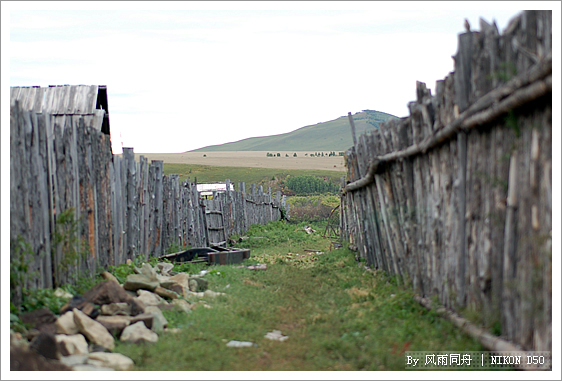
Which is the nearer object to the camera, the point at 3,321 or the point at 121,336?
the point at 3,321

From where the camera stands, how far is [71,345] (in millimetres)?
3453

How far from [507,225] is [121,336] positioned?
312 centimetres

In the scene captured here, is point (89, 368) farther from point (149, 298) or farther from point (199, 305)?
point (199, 305)

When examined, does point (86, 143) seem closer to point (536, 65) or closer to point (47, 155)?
point (47, 155)

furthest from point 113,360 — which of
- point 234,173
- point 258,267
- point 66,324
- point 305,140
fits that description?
point 305,140

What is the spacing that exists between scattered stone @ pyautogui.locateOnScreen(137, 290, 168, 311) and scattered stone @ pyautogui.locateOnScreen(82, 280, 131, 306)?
0.37 m

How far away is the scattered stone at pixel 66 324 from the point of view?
368cm

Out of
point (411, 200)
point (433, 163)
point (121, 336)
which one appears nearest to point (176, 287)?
point (121, 336)

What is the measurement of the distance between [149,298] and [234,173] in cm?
5136

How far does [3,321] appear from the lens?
3262 mm

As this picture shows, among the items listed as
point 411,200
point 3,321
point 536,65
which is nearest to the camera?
point 536,65

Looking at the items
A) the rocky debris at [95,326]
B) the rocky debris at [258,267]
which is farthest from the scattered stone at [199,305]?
the rocky debris at [258,267]

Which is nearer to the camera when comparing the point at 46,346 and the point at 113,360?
the point at 46,346

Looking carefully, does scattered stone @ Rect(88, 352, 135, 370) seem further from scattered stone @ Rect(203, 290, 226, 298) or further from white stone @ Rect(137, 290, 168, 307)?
scattered stone @ Rect(203, 290, 226, 298)
